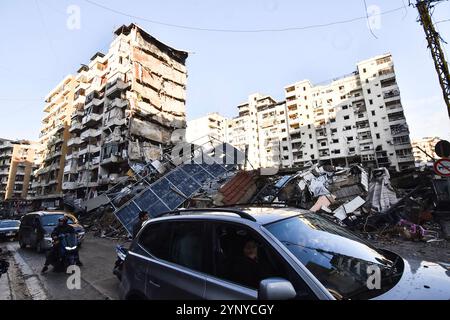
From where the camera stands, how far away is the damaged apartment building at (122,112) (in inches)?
1414

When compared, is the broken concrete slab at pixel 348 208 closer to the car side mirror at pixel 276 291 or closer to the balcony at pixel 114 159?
the car side mirror at pixel 276 291

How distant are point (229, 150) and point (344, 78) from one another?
54151 millimetres

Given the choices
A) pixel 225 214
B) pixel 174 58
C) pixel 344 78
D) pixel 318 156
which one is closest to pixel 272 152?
pixel 318 156

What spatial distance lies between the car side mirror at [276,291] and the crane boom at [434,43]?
18.2m

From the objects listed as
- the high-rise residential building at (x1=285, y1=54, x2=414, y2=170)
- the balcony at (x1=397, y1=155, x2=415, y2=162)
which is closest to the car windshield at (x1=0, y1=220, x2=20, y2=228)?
the high-rise residential building at (x1=285, y1=54, x2=414, y2=170)

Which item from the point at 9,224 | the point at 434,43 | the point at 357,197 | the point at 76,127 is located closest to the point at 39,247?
the point at 9,224

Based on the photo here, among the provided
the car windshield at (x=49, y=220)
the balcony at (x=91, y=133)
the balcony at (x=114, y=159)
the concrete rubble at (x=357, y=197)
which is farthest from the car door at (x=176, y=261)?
the balcony at (x=91, y=133)

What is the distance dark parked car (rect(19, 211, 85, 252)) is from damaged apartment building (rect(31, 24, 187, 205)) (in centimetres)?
2111

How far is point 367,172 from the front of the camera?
12.4m

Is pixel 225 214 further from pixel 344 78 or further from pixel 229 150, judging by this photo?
pixel 344 78

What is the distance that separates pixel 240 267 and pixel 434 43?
19.5m

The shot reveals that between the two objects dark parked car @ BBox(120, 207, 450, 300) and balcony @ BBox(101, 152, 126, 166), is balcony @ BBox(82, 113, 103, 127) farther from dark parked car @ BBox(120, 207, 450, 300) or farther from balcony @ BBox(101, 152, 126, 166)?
dark parked car @ BBox(120, 207, 450, 300)

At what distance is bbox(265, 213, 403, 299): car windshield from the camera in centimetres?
187

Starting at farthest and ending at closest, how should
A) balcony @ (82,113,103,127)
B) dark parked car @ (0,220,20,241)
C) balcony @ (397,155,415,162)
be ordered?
balcony @ (397,155,415,162), balcony @ (82,113,103,127), dark parked car @ (0,220,20,241)
